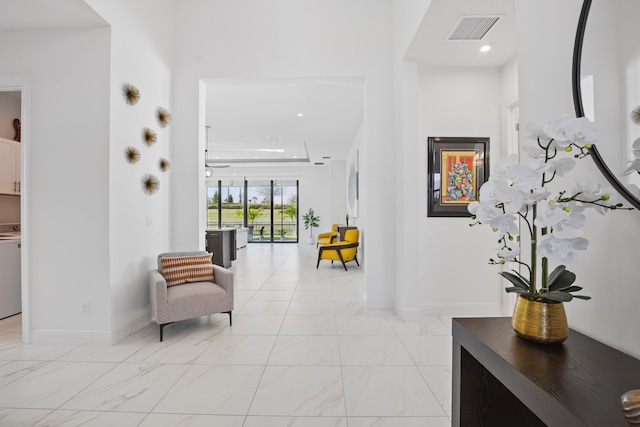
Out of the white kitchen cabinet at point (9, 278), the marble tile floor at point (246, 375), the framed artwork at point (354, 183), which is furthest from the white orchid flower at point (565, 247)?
the framed artwork at point (354, 183)

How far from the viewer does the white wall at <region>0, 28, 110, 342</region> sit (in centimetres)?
302

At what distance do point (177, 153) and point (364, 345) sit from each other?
298 cm

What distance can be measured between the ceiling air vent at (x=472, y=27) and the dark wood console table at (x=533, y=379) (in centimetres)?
263

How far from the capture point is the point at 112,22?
119 inches

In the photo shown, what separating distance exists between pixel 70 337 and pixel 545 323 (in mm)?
3573

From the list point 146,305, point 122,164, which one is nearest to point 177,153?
point 122,164

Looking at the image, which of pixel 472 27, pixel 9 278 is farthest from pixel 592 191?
pixel 9 278

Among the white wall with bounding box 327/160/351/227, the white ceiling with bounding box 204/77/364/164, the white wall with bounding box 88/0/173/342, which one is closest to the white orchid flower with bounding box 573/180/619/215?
the white wall with bounding box 88/0/173/342

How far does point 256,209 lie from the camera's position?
43.8 ft

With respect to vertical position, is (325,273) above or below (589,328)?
below

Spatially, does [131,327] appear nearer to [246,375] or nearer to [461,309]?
[246,375]

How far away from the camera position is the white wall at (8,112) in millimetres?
4445

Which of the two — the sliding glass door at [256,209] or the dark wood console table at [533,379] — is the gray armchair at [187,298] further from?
the sliding glass door at [256,209]

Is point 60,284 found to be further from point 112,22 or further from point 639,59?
point 639,59
